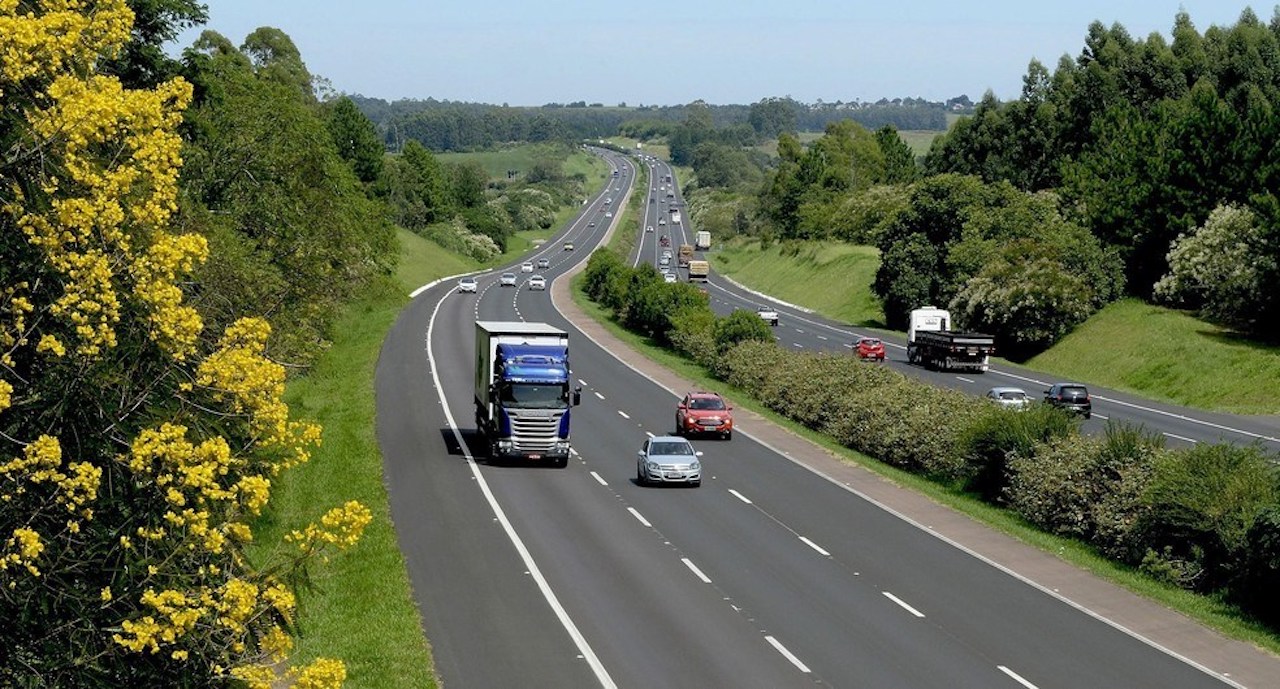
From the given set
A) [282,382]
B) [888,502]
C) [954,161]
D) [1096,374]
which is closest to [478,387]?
[888,502]

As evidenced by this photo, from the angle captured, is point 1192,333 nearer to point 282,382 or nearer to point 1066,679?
point 1066,679

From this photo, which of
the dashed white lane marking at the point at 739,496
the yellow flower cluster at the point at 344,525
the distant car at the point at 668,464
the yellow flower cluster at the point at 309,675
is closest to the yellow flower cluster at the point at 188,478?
the yellow flower cluster at the point at 344,525

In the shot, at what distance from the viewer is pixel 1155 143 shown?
91.0 meters

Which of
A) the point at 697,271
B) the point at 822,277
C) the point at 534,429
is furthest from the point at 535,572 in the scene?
the point at 697,271

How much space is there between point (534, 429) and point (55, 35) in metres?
31.3

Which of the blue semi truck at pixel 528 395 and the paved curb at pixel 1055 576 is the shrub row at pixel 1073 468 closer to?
the paved curb at pixel 1055 576

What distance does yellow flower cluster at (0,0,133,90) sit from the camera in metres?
13.0

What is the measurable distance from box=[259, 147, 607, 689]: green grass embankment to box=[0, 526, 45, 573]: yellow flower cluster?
2.65 m

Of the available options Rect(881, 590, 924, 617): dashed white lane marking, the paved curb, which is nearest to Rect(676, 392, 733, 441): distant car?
the paved curb

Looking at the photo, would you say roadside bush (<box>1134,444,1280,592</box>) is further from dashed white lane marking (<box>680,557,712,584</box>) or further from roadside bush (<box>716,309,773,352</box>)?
roadside bush (<box>716,309,773,352</box>)

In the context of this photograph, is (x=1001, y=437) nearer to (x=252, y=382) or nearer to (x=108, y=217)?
(x=252, y=382)

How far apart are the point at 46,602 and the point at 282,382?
3.15 metres

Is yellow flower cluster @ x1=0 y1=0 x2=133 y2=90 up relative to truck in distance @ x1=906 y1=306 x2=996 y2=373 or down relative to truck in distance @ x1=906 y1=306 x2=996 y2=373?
up

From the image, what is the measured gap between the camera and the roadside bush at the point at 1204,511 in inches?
1233
